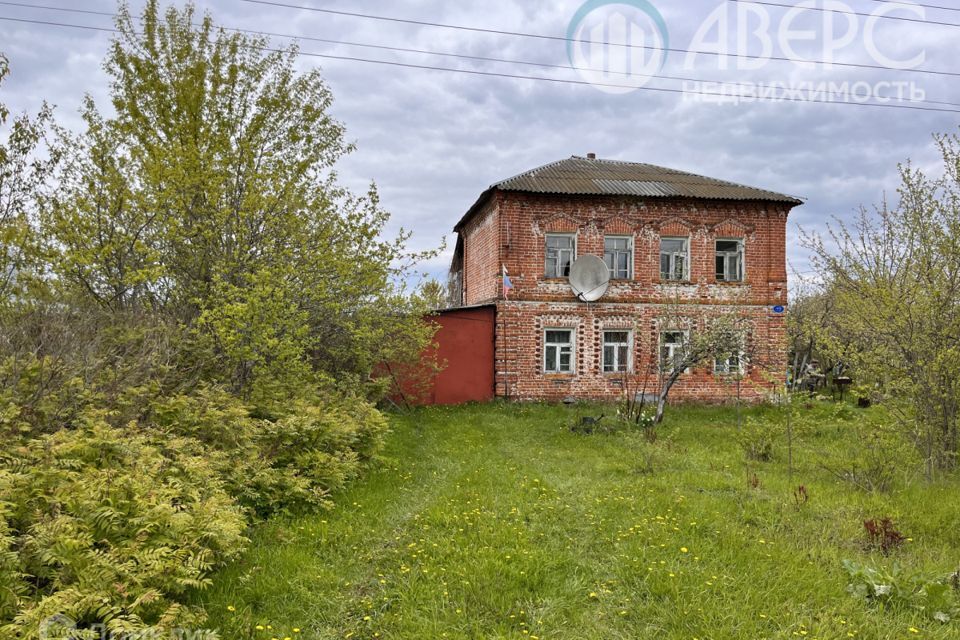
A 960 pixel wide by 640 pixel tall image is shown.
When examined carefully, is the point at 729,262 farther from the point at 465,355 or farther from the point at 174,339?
the point at 174,339

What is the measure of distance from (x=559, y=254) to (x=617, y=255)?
1.80m

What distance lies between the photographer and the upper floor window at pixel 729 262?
16.6 meters

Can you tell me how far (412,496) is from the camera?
6.46 metres

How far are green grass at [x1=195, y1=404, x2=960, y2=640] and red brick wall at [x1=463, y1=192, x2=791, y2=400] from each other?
7.73 metres

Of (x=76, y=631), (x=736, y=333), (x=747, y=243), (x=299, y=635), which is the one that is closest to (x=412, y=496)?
(x=299, y=635)

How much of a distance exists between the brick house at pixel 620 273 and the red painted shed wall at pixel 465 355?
0.21 m

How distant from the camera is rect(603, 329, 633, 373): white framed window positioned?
16031 mm

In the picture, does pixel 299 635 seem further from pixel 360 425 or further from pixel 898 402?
pixel 898 402

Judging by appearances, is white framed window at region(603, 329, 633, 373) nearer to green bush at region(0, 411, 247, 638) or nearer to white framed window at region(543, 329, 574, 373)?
white framed window at region(543, 329, 574, 373)

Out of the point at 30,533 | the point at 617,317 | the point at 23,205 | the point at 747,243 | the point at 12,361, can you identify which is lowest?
the point at 30,533

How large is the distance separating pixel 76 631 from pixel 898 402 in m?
9.28

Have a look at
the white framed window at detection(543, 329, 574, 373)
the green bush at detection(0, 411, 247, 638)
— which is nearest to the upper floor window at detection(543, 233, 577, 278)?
the white framed window at detection(543, 329, 574, 373)

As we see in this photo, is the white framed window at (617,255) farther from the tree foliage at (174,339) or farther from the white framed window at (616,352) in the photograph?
the tree foliage at (174,339)

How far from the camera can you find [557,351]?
15938 mm
